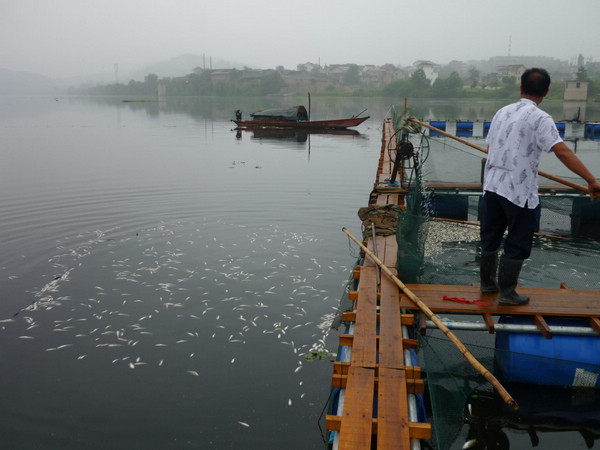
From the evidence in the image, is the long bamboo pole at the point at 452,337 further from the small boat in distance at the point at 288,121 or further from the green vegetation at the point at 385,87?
the green vegetation at the point at 385,87

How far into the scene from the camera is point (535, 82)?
5.42 m

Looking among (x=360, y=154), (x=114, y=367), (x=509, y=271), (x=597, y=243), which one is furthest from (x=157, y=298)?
(x=360, y=154)

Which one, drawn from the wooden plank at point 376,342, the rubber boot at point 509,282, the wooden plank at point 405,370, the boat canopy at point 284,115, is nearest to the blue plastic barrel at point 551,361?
the rubber boot at point 509,282

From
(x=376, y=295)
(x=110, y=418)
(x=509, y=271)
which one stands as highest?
(x=509, y=271)

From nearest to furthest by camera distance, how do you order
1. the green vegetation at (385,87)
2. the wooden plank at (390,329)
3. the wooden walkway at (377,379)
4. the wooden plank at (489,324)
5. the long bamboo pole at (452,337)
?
the wooden walkway at (377,379) → the long bamboo pole at (452,337) → the wooden plank at (390,329) → the wooden plank at (489,324) → the green vegetation at (385,87)

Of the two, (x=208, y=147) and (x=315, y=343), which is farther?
(x=208, y=147)

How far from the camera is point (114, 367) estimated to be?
680cm

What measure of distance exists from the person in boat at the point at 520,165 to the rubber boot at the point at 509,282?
10mm

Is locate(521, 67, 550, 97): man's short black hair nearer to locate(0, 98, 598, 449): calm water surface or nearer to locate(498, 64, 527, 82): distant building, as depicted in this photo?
locate(0, 98, 598, 449): calm water surface

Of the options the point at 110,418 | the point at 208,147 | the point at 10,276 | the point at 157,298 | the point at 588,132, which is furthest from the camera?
the point at 588,132

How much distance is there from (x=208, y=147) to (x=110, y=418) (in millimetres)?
28594

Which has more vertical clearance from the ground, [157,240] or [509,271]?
[509,271]

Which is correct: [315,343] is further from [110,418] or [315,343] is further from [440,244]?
[440,244]

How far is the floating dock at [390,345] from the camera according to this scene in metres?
4.05
